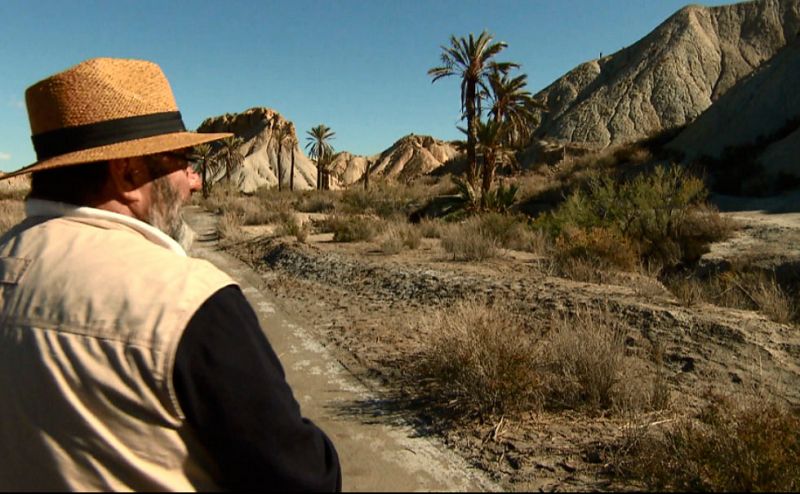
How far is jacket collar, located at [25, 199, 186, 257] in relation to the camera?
1413 millimetres

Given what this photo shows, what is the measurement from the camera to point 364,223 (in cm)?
1645

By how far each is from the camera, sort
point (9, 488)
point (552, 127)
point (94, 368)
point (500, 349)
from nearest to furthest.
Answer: point (94, 368)
point (9, 488)
point (500, 349)
point (552, 127)

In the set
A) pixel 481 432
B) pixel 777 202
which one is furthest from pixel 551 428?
pixel 777 202

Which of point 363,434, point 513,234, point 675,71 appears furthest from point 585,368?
point 675,71

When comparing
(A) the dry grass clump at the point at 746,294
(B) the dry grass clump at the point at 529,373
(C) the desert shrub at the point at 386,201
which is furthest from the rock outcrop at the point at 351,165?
(B) the dry grass clump at the point at 529,373

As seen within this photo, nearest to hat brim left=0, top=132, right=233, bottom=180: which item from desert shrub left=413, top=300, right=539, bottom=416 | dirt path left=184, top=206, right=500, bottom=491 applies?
dirt path left=184, top=206, right=500, bottom=491

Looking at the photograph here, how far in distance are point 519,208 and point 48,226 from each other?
22058 millimetres

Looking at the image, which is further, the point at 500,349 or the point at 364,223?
the point at 364,223

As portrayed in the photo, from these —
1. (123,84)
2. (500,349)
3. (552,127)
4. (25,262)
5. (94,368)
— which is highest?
(552,127)

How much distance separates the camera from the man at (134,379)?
114 centimetres

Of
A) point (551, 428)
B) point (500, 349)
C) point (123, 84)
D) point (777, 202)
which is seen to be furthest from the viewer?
point (777, 202)

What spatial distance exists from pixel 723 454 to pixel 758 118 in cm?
2572

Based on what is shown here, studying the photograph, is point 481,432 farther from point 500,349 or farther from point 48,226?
point 48,226

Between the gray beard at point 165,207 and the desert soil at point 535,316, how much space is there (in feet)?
8.82
